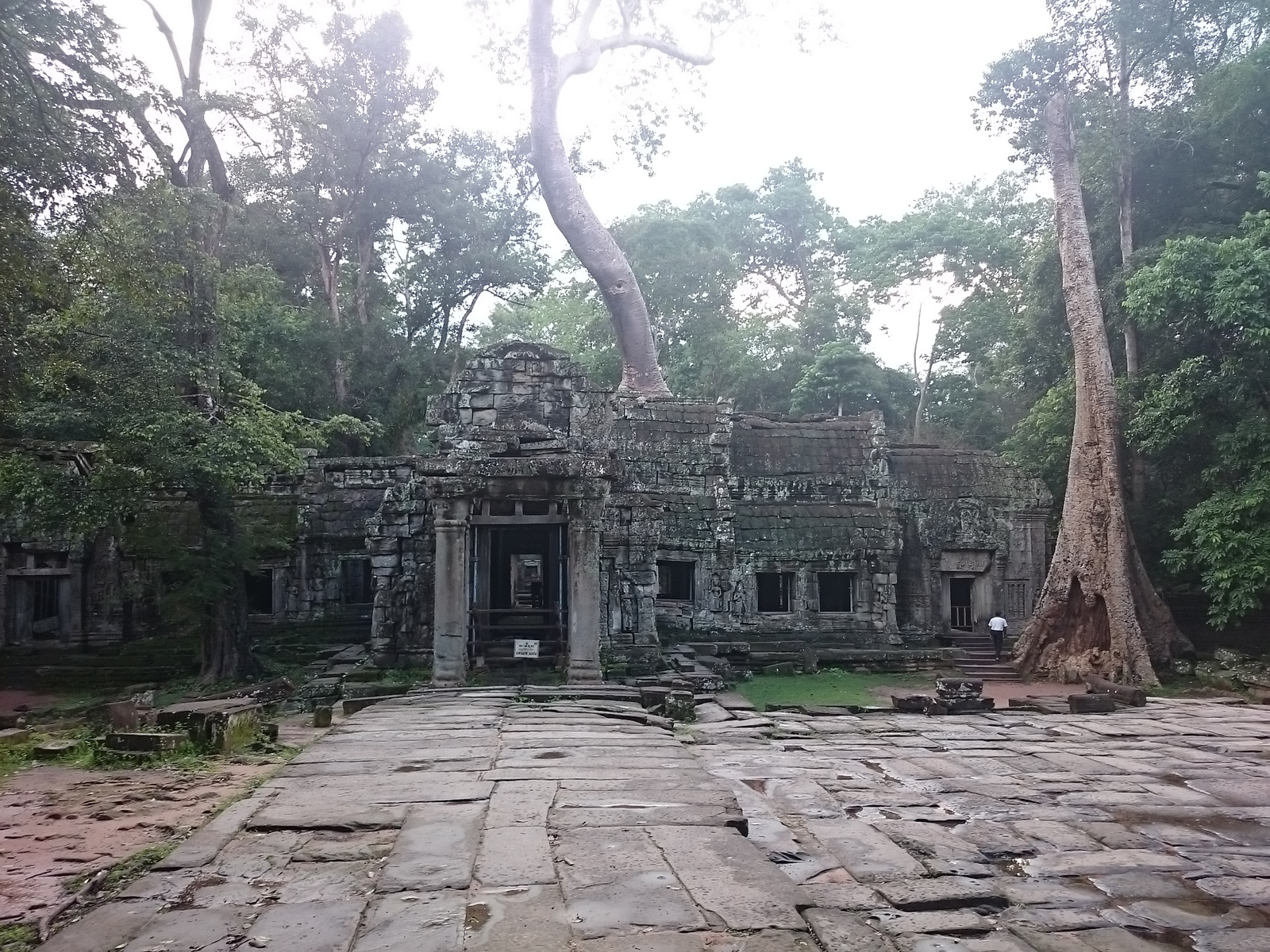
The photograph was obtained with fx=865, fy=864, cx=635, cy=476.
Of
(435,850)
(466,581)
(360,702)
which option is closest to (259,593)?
(466,581)

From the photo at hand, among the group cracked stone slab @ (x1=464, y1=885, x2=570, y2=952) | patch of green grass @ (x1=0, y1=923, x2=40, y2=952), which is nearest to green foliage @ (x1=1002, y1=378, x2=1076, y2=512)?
cracked stone slab @ (x1=464, y1=885, x2=570, y2=952)

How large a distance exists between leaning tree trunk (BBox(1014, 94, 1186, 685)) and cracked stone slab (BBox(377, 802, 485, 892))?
51.1 feet

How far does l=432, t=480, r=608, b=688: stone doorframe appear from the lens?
39.8 ft

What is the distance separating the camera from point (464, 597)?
12.3m

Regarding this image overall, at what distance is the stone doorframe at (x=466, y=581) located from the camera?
478 inches

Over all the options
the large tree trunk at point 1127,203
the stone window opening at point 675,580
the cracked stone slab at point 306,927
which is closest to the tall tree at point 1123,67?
the large tree trunk at point 1127,203

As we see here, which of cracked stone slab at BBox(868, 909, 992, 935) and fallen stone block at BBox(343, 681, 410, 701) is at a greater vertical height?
cracked stone slab at BBox(868, 909, 992, 935)

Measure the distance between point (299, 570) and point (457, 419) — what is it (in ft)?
29.8

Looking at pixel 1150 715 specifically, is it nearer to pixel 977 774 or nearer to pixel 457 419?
pixel 977 774

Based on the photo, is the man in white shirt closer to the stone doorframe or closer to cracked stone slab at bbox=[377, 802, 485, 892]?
the stone doorframe

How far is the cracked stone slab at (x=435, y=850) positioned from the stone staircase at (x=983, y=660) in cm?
1483

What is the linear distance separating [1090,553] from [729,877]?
16.2 metres

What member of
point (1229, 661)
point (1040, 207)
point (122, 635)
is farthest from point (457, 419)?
point (1040, 207)

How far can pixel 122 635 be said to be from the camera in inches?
777
